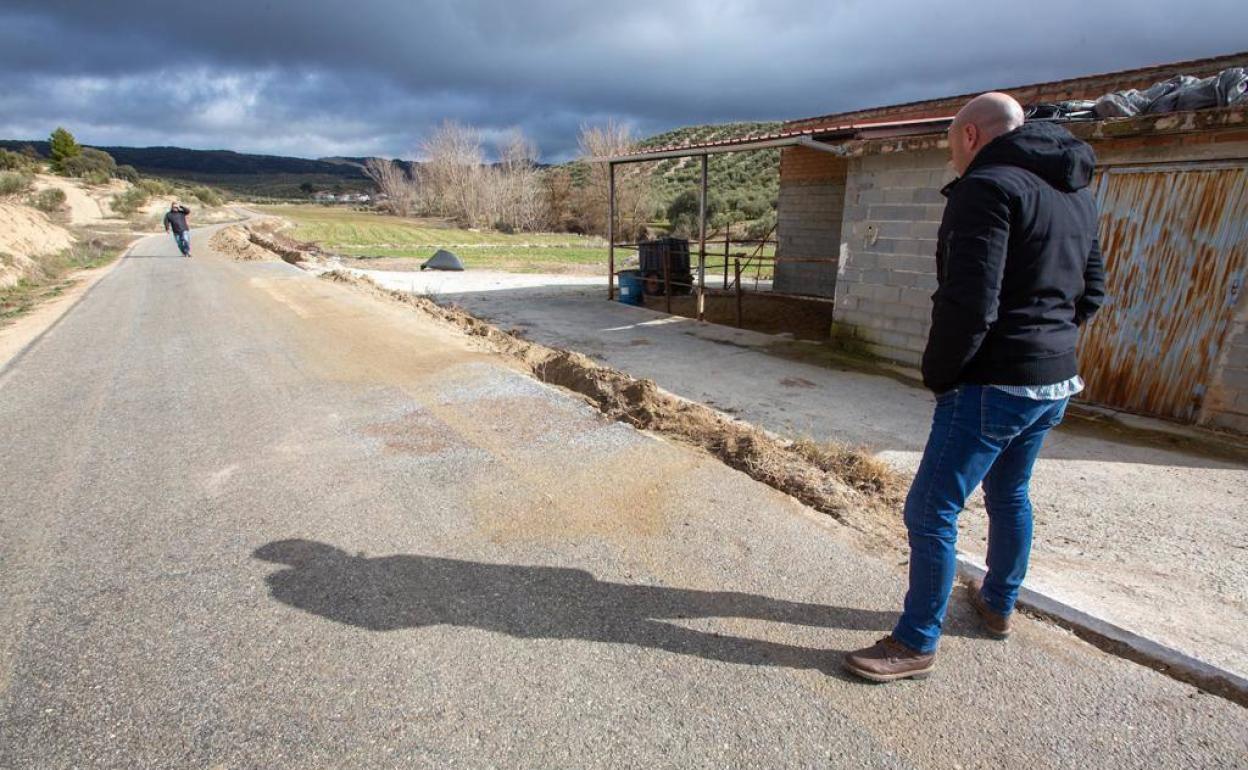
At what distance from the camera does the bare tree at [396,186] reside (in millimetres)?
58281

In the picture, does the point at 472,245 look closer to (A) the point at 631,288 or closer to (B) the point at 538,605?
(A) the point at 631,288

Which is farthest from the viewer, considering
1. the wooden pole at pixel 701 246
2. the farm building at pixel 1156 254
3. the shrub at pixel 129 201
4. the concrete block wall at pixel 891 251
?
the shrub at pixel 129 201

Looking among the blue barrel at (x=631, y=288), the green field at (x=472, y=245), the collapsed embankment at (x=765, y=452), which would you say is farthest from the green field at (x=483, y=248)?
the collapsed embankment at (x=765, y=452)

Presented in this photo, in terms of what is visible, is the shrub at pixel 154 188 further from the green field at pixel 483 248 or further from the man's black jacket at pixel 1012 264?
the man's black jacket at pixel 1012 264

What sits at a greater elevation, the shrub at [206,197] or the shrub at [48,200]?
the shrub at [206,197]

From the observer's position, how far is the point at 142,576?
2.99m

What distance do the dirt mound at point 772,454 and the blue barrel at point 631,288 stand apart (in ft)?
25.4

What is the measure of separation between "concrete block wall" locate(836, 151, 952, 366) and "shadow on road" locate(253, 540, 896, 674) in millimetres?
6473

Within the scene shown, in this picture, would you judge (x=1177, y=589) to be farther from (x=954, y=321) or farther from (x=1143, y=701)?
(x=954, y=321)

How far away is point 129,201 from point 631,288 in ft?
155

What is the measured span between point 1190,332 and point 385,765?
7.44 meters

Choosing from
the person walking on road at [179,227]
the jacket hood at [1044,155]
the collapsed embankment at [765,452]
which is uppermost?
the jacket hood at [1044,155]

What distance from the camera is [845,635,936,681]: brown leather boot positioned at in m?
2.31

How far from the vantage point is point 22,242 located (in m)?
18.4
